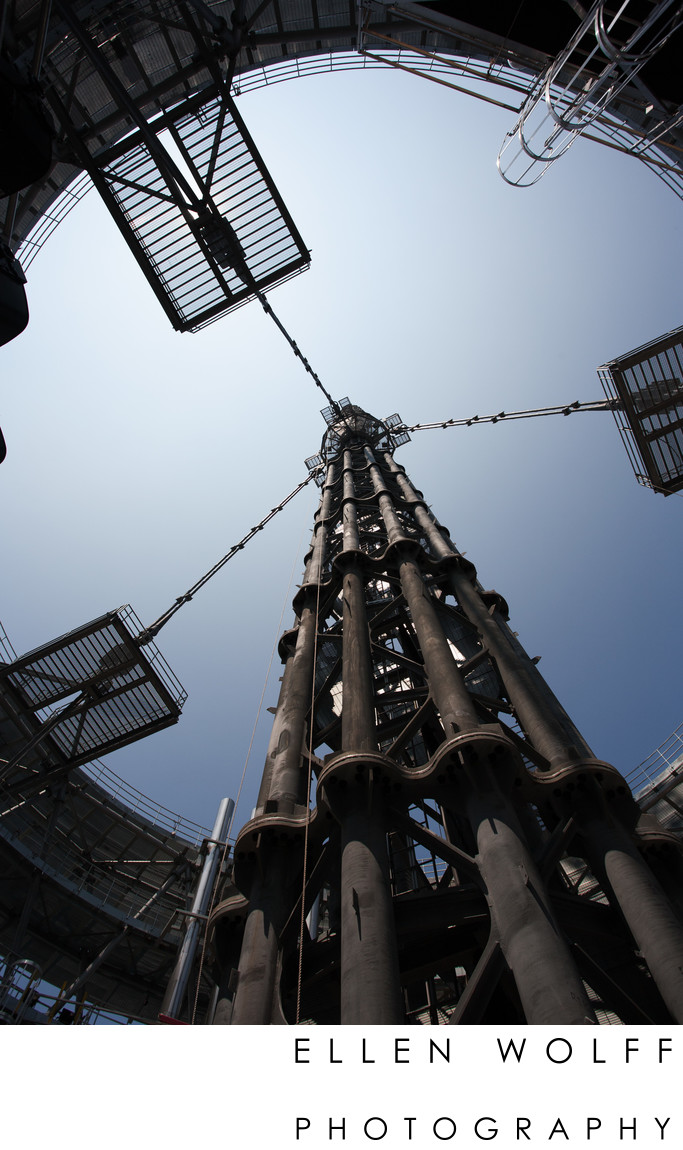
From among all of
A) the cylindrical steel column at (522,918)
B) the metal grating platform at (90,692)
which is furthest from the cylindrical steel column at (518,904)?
the metal grating platform at (90,692)

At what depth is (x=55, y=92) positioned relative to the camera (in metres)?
15.1

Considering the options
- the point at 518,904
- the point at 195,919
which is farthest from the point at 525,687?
the point at 195,919

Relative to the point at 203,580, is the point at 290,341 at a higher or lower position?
higher

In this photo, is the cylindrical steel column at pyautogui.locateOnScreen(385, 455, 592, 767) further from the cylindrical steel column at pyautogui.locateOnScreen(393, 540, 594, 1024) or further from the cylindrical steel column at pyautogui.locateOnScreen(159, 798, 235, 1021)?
the cylindrical steel column at pyautogui.locateOnScreen(159, 798, 235, 1021)

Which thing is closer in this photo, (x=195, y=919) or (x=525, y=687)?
(x=525, y=687)

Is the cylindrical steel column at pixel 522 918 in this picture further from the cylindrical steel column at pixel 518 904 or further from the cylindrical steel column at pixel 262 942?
the cylindrical steel column at pixel 262 942

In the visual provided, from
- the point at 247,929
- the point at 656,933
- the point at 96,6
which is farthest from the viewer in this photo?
the point at 96,6
